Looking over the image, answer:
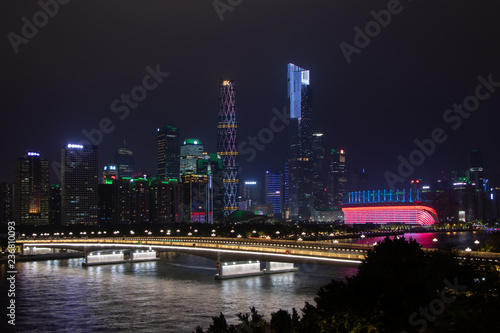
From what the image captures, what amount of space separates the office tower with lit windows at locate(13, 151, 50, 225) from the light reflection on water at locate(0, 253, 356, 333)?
8471cm

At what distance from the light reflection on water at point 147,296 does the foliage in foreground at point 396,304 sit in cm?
1134

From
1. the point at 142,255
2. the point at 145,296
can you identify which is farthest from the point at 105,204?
the point at 145,296

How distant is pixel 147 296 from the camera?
4812 centimetres

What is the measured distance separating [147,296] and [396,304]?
2764cm

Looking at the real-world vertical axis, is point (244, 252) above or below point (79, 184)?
below

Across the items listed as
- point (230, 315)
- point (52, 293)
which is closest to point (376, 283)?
point (230, 315)

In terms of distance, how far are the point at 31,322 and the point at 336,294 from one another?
22304 mm

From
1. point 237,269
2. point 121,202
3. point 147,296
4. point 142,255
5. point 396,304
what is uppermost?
point 121,202

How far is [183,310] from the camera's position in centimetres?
4100

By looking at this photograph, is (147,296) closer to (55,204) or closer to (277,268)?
(277,268)

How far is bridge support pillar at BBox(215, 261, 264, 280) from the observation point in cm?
6034

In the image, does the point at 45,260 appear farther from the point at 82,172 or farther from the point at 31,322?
the point at 82,172

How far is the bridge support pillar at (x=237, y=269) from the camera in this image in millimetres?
60344

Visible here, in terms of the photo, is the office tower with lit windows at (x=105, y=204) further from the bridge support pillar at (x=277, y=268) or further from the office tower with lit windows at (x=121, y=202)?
the bridge support pillar at (x=277, y=268)
